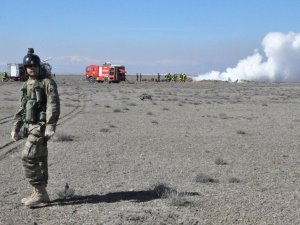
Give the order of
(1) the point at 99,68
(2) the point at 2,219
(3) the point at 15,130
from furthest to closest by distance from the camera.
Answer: (1) the point at 99,68
(3) the point at 15,130
(2) the point at 2,219

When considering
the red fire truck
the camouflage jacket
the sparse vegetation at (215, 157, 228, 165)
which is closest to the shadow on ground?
the camouflage jacket

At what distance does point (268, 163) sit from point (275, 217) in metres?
4.93

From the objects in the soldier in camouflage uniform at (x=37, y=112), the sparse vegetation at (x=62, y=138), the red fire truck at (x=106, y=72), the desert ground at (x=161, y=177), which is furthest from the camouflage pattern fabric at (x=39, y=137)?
the red fire truck at (x=106, y=72)

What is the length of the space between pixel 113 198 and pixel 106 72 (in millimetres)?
71356

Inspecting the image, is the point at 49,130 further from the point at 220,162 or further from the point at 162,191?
the point at 220,162

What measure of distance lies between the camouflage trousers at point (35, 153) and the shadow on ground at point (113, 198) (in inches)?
19.4

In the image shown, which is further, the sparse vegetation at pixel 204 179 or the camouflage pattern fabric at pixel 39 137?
the sparse vegetation at pixel 204 179

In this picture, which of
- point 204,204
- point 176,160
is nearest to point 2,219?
point 204,204

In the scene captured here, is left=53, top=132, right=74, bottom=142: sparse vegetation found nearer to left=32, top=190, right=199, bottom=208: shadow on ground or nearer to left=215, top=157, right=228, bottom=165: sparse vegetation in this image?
left=215, top=157, right=228, bottom=165: sparse vegetation

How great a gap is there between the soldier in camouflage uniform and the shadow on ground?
0.58 metres

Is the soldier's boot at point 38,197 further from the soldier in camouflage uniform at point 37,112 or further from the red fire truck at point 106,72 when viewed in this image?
the red fire truck at point 106,72

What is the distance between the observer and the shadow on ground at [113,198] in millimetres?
7666

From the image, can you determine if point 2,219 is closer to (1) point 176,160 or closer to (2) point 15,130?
(2) point 15,130

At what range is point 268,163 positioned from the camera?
1178 cm
